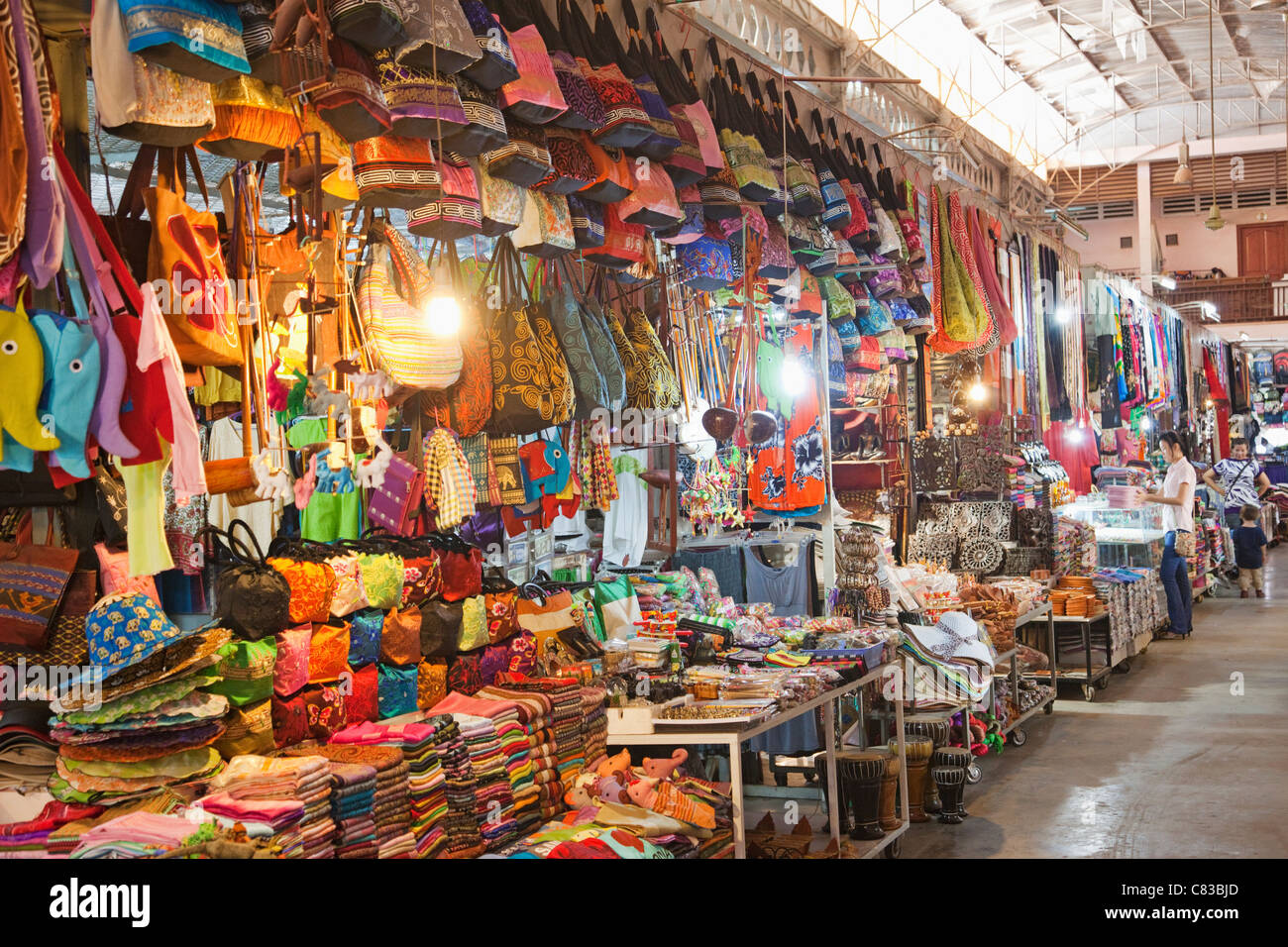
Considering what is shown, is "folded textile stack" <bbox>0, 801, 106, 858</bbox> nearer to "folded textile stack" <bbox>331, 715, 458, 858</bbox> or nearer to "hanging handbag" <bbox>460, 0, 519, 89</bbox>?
"folded textile stack" <bbox>331, 715, 458, 858</bbox>

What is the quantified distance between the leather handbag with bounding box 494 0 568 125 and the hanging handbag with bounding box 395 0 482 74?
0.35 m

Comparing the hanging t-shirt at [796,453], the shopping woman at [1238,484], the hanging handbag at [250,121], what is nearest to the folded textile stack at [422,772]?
the hanging handbag at [250,121]

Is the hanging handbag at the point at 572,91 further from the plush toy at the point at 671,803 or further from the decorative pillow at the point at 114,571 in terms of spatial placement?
the plush toy at the point at 671,803

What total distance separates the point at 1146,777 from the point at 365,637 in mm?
4743

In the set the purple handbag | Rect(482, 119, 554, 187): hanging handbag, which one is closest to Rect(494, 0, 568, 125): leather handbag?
Rect(482, 119, 554, 187): hanging handbag

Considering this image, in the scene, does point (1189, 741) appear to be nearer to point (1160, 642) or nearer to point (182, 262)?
point (1160, 642)

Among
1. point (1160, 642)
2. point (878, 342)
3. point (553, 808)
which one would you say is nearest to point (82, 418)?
point (553, 808)

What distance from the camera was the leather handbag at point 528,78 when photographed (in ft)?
12.2

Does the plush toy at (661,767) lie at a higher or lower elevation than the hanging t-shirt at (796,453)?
lower

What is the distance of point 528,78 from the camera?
3770mm

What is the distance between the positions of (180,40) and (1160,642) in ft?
35.6

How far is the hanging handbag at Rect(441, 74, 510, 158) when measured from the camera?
138 inches

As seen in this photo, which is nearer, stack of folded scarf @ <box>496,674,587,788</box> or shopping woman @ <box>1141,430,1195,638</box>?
stack of folded scarf @ <box>496,674,587,788</box>

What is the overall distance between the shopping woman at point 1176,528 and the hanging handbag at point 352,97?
995 centimetres
